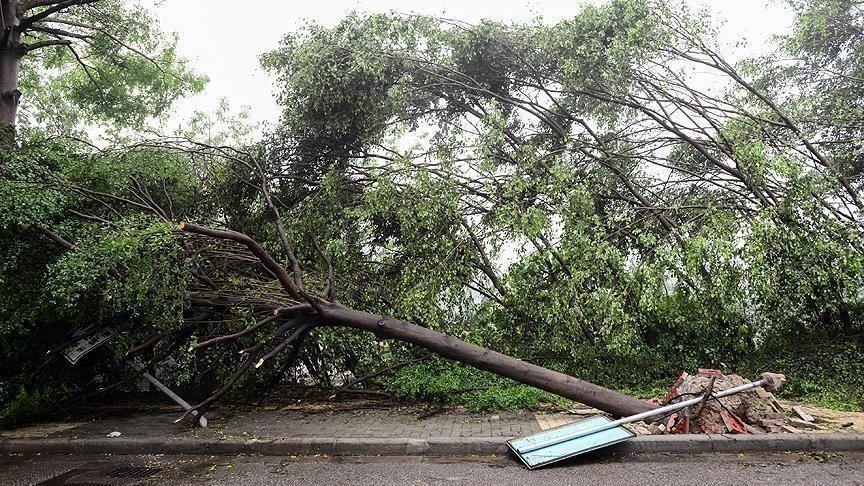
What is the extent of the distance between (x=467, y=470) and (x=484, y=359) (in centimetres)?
232

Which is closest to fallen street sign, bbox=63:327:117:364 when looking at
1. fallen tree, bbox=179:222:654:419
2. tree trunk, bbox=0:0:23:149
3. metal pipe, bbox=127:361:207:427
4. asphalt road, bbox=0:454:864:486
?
metal pipe, bbox=127:361:207:427

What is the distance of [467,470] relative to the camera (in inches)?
213

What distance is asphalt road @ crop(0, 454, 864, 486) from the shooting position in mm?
4895

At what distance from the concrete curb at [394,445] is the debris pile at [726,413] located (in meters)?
0.27

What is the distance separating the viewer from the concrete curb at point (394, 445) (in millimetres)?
5699

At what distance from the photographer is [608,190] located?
9141 millimetres

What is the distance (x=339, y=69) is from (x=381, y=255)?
3.37 meters

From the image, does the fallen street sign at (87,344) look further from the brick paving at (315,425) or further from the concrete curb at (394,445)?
the concrete curb at (394,445)

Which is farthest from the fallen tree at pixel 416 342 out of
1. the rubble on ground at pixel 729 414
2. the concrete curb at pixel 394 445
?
the concrete curb at pixel 394 445

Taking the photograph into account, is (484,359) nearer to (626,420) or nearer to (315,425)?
(626,420)

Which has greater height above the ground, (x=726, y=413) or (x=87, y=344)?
(x=87, y=344)

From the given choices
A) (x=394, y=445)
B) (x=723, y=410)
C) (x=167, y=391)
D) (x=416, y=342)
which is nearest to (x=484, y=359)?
(x=416, y=342)

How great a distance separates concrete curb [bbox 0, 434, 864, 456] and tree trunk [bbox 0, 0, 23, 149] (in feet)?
22.7

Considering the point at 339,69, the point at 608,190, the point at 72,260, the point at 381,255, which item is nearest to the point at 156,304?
the point at 72,260
